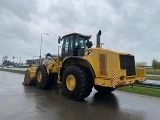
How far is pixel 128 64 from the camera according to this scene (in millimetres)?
9695

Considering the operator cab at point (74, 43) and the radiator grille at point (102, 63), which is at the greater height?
the operator cab at point (74, 43)

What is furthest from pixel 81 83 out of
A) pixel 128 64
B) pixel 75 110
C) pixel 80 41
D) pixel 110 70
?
pixel 80 41

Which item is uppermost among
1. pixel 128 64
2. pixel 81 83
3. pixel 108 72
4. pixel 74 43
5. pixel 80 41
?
pixel 80 41

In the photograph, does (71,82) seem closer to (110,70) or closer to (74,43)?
(110,70)

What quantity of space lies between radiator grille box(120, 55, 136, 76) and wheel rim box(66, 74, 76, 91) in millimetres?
2338

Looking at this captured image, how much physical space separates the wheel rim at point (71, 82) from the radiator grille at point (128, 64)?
2.34 metres

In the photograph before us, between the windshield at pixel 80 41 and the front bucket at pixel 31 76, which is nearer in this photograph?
the windshield at pixel 80 41

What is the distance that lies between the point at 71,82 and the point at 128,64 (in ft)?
9.20

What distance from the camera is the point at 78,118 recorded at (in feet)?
22.3

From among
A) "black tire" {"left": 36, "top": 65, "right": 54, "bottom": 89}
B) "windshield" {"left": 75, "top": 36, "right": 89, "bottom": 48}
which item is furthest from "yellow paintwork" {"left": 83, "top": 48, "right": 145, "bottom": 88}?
"black tire" {"left": 36, "top": 65, "right": 54, "bottom": 89}

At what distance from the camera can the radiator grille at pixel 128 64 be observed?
933 centimetres

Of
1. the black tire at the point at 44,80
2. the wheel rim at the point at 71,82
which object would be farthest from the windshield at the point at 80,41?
the black tire at the point at 44,80

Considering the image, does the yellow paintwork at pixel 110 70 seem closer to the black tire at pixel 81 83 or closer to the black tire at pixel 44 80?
the black tire at pixel 81 83

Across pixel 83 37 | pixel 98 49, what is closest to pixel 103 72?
pixel 98 49
